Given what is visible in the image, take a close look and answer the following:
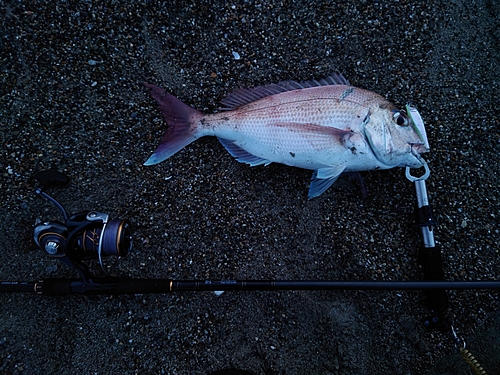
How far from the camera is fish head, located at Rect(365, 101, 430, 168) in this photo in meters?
1.99

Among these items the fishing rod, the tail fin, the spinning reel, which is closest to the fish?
the tail fin

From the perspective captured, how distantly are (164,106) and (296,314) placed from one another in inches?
64.2

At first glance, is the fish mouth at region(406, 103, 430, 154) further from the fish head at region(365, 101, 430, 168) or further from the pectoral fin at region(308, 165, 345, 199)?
the pectoral fin at region(308, 165, 345, 199)

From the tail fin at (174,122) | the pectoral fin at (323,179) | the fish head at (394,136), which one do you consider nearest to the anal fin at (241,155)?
the tail fin at (174,122)

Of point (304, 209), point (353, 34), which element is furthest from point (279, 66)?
point (304, 209)

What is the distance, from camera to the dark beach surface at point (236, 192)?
210cm

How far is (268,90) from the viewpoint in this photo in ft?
7.48

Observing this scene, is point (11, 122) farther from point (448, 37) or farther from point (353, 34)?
point (448, 37)

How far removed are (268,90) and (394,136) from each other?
88cm

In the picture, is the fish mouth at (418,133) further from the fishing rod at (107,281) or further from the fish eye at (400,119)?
the fishing rod at (107,281)

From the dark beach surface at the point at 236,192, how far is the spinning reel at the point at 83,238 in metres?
0.44

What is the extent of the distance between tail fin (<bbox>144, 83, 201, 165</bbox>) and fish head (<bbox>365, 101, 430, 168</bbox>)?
1136mm

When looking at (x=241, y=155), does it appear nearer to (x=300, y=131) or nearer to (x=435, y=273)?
(x=300, y=131)

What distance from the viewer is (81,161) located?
7.51 feet
